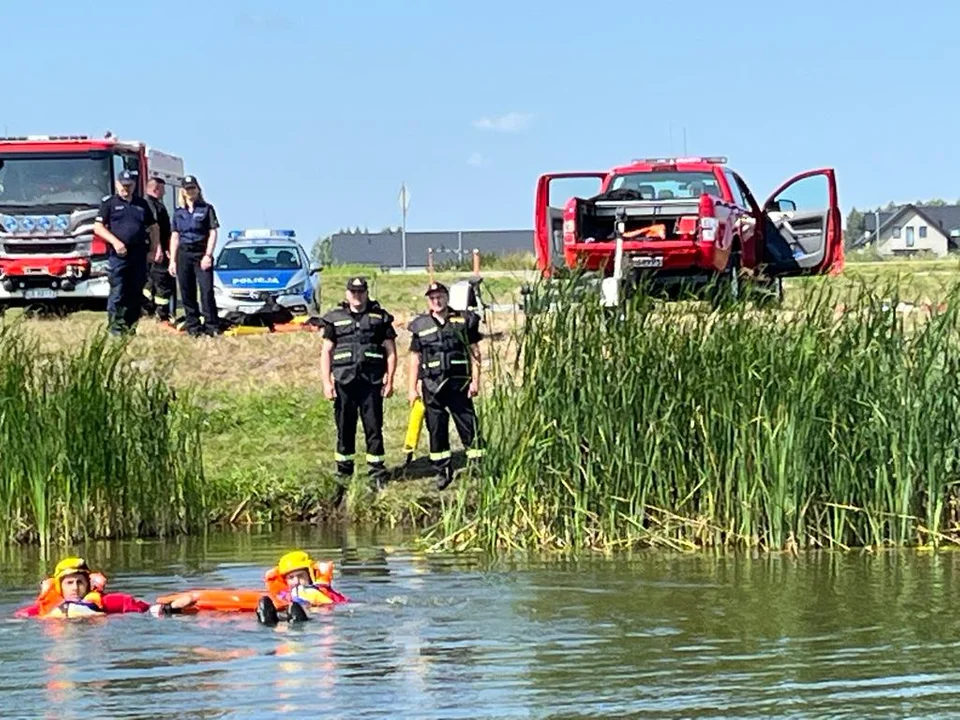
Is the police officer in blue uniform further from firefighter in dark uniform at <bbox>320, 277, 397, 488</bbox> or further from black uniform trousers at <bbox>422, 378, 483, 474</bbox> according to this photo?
black uniform trousers at <bbox>422, 378, 483, 474</bbox>

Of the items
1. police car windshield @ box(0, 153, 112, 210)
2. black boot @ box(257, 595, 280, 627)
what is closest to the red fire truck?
police car windshield @ box(0, 153, 112, 210)

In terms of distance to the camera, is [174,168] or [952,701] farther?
[174,168]

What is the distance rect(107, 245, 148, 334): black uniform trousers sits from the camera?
2336 cm

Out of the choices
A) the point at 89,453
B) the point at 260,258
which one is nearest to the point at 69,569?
the point at 89,453

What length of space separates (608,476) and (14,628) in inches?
189

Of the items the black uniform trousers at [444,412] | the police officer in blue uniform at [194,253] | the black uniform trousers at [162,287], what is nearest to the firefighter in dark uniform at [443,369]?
the black uniform trousers at [444,412]

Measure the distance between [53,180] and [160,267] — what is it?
3391mm

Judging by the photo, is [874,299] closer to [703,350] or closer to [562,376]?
[703,350]

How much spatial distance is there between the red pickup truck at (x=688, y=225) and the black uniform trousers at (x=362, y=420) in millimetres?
5788

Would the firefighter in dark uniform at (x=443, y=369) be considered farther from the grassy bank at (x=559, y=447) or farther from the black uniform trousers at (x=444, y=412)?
the grassy bank at (x=559, y=447)

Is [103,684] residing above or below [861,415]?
below

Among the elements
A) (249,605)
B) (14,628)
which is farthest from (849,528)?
(14,628)

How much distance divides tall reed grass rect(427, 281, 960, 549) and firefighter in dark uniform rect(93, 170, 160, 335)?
8.33 metres

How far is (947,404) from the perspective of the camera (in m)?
15.5
